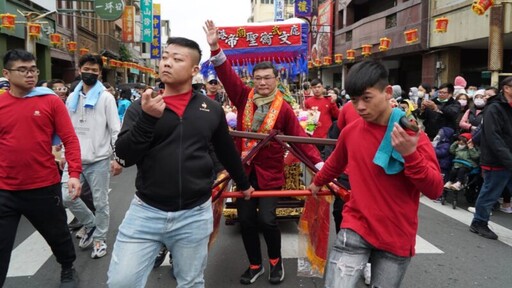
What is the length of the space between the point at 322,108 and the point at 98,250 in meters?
5.50

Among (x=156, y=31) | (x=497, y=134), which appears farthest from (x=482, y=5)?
(x=156, y=31)

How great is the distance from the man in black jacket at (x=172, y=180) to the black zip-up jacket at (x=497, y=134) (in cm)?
403

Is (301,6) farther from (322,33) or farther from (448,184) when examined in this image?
(448,184)

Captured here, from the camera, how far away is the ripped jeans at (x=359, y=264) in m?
2.40

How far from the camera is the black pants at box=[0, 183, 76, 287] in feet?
10.7

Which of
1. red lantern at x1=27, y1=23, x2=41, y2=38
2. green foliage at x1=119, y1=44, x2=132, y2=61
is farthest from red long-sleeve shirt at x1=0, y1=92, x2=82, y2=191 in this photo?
green foliage at x1=119, y1=44, x2=132, y2=61

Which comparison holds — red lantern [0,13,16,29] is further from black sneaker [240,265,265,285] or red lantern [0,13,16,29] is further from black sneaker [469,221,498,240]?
black sneaker [469,221,498,240]

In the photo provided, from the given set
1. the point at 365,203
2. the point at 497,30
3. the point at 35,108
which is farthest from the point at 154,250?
the point at 497,30

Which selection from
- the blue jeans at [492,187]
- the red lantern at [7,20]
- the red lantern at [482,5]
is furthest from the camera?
the red lantern at [7,20]

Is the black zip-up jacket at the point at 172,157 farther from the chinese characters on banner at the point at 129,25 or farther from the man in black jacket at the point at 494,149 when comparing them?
the chinese characters on banner at the point at 129,25

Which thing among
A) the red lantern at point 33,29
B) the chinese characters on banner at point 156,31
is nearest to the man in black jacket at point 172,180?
the red lantern at point 33,29

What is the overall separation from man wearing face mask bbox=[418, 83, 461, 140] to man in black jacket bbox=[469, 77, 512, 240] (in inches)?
81.0

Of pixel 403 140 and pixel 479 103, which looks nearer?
pixel 403 140

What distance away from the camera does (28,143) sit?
11.2ft
